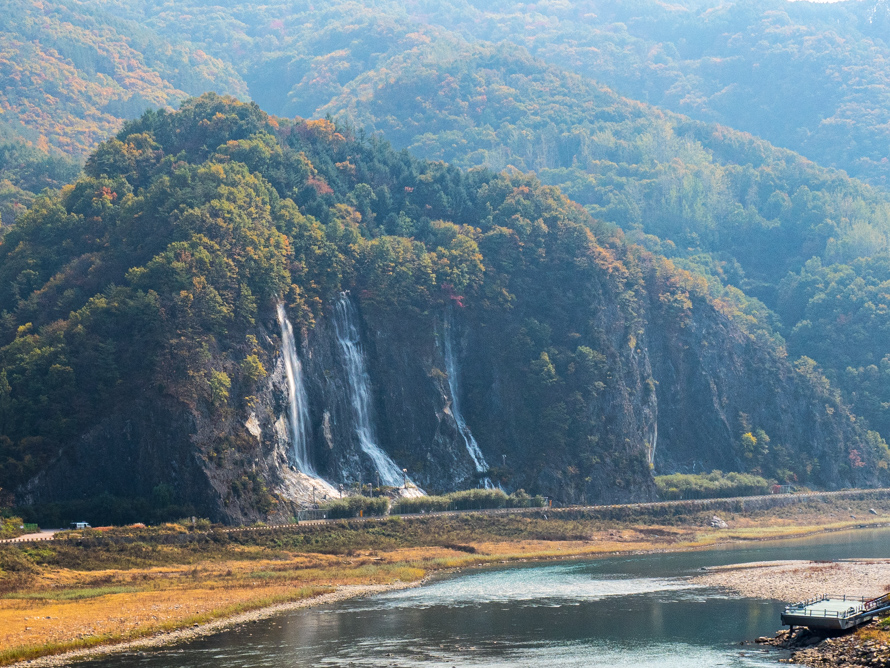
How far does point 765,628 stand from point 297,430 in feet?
262

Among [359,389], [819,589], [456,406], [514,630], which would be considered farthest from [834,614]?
[456,406]

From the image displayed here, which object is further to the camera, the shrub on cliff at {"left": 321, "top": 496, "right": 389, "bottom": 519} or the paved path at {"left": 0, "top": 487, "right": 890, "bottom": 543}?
the shrub on cliff at {"left": 321, "top": 496, "right": 389, "bottom": 519}

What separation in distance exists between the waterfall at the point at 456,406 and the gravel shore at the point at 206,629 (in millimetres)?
59569

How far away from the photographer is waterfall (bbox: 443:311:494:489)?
516ft

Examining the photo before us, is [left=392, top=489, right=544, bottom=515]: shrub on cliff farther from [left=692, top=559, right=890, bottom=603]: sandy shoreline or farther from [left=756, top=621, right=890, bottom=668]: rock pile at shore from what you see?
[left=756, top=621, right=890, bottom=668]: rock pile at shore

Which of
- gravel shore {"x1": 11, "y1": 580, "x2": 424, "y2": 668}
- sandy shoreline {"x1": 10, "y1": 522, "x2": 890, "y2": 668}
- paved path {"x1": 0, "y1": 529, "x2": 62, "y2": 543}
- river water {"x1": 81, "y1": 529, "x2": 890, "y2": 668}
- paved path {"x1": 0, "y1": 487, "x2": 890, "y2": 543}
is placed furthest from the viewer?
paved path {"x1": 0, "y1": 487, "x2": 890, "y2": 543}

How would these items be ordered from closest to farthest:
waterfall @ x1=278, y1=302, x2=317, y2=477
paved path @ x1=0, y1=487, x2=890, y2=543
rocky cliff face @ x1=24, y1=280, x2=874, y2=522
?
paved path @ x1=0, y1=487, x2=890, y2=543
rocky cliff face @ x1=24, y1=280, x2=874, y2=522
waterfall @ x1=278, y1=302, x2=317, y2=477

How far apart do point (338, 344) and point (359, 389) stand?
22.9ft

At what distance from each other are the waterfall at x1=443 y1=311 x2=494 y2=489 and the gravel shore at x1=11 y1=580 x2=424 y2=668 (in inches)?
2345

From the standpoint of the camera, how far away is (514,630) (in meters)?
73.8

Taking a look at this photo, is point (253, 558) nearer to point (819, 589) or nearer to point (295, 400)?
point (295, 400)

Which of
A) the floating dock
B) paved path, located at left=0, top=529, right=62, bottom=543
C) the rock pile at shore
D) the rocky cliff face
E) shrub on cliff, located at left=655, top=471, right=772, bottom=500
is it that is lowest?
the rock pile at shore

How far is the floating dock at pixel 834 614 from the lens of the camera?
6406 cm

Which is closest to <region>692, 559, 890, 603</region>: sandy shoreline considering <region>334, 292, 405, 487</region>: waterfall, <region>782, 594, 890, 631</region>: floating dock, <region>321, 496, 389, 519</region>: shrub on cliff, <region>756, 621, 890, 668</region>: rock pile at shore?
<region>782, 594, 890, 631</region>: floating dock
